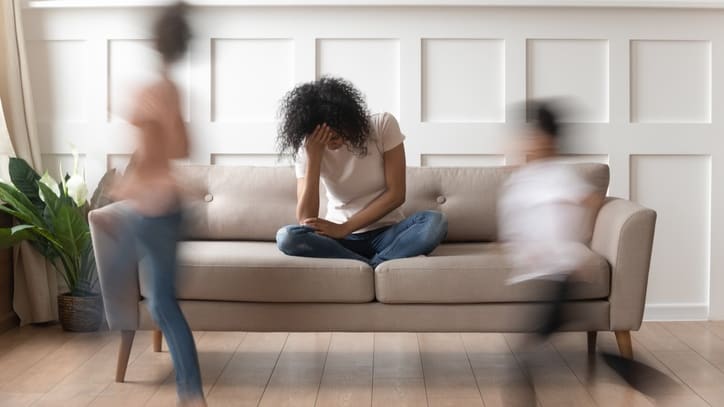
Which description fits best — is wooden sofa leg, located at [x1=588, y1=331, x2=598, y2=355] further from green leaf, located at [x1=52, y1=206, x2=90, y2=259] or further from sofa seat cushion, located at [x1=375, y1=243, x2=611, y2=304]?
green leaf, located at [x1=52, y1=206, x2=90, y2=259]

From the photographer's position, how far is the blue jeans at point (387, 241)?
10.4 ft

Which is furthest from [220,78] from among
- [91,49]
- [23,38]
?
[23,38]

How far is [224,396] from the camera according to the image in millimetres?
2965

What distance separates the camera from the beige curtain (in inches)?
161

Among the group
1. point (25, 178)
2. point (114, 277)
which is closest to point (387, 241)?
point (114, 277)

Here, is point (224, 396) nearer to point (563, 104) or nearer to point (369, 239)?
point (369, 239)

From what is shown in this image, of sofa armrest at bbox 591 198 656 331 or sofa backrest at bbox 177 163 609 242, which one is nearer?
sofa armrest at bbox 591 198 656 331

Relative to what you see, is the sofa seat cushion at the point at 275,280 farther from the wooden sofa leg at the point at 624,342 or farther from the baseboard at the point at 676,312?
the baseboard at the point at 676,312

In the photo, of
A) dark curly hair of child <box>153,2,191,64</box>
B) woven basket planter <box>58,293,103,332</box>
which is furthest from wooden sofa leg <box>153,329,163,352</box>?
dark curly hair of child <box>153,2,191,64</box>

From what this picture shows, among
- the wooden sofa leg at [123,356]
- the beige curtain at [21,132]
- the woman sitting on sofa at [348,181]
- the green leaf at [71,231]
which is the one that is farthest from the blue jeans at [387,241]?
the beige curtain at [21,132]

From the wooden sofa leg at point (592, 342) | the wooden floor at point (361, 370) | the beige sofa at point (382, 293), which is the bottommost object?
the wooden floor at point (361, 370)

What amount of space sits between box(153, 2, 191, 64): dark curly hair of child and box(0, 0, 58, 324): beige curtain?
6.46 feet

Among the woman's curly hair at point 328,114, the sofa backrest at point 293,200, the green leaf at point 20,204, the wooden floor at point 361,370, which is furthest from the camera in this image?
the green leaf at point 20,204

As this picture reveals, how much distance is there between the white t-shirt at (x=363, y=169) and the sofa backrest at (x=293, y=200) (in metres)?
0.35
